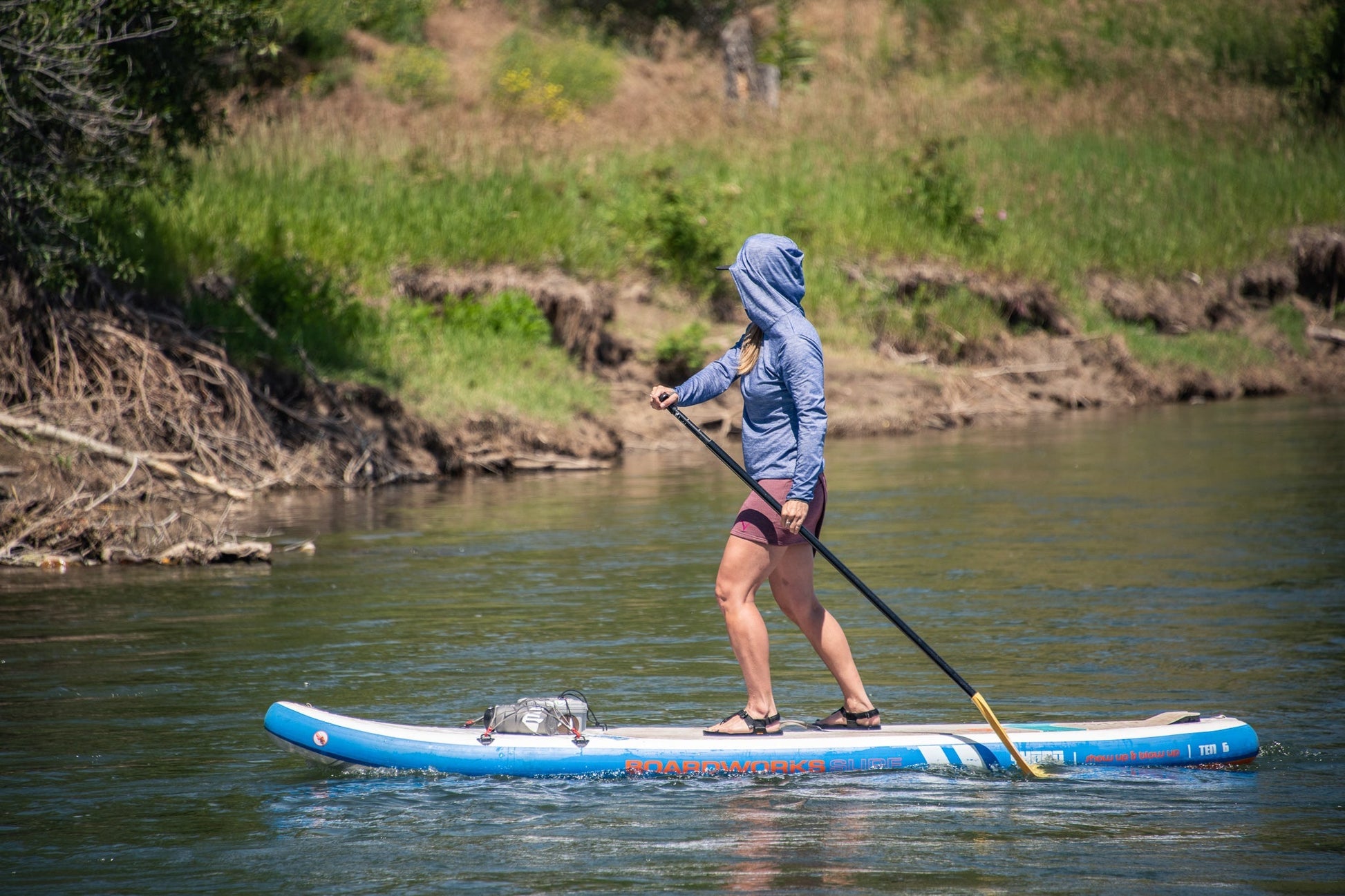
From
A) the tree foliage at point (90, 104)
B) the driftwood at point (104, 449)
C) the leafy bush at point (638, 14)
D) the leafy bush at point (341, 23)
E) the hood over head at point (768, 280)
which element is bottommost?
the driftwood at point (104, 449)

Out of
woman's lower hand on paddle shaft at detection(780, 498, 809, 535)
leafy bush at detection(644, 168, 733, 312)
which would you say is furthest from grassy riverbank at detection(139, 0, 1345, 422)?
woman's lower hand on paddle shaft at detection(780, 498, 809, 535)

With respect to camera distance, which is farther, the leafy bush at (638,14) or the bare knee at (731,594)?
the leafy bush at (638,14)

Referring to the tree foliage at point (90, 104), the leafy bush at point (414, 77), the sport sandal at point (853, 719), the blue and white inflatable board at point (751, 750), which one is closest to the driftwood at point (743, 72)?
the leafy bush at point (414, 77)

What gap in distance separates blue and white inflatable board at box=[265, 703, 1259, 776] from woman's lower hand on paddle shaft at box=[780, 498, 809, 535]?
2.78 ft

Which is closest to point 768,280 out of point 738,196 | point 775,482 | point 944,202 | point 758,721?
point 775,482

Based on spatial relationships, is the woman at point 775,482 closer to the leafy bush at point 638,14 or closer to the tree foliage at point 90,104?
the tree foliage at point 90,104

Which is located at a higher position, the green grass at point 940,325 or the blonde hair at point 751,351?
the blonde hair at point 751,351

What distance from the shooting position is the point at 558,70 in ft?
116

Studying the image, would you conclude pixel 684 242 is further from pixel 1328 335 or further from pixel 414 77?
pixel 414 77

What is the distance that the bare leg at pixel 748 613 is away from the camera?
602cm

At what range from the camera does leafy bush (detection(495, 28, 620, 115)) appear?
34.3 meters

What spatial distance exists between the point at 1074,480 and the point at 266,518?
7.40 metres

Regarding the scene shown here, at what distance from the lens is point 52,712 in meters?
6.91

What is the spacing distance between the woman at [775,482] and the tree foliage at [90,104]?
318 inches
